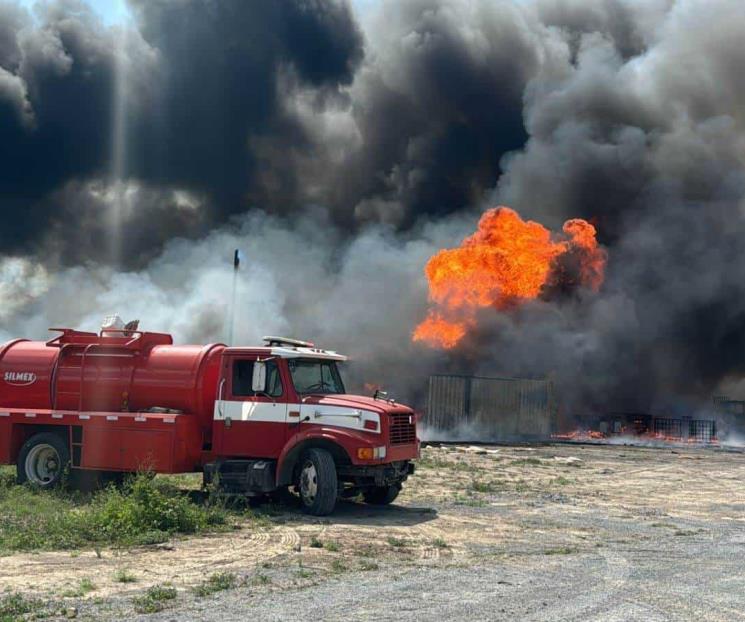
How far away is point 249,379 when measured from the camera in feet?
47.5

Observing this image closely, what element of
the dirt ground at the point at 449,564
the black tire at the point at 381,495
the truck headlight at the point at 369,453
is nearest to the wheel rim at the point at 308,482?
the dirt ground at the point at 449,564

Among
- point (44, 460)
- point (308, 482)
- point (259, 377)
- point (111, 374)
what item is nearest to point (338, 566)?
point (308, 482)

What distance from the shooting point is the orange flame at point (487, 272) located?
127 ft

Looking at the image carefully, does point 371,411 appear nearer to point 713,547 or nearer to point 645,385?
point 713,547

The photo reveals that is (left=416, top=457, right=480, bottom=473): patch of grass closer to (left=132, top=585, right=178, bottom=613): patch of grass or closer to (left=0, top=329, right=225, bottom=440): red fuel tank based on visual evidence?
(left=0, top=329, right=225, bottom=440): red fuel tank

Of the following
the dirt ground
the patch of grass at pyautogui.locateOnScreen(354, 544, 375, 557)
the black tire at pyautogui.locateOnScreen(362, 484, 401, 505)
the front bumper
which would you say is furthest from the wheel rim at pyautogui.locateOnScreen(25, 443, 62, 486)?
the patch of grass at pyautogui.locateOnScreen(354, 544, 375, 557)

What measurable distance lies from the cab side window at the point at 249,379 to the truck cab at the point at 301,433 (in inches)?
0.7

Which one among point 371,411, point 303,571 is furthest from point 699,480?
point 303,571

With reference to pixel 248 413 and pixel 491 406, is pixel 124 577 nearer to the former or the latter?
pixel 248 413

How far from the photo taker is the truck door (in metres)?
A: 14.1

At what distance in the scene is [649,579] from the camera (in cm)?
933

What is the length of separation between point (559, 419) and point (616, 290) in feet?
25.4

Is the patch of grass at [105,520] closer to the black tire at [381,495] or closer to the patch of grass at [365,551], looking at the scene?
the patch of grass at [365,551]

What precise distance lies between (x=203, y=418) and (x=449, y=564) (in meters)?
6.31
